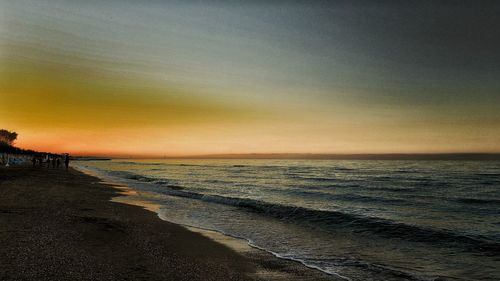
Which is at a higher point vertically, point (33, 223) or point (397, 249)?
point (33, 223)

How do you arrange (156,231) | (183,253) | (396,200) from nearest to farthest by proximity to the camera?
(183,253), (156,231), (396,200)

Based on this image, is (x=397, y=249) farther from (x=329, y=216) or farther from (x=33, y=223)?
(x=33, y=223)

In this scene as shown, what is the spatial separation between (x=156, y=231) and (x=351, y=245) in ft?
22.1

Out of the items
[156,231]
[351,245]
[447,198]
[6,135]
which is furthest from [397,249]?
[6,135]

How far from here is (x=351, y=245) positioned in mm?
12523

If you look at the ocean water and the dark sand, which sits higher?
the dark sand

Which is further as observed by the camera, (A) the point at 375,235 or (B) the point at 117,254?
(A) the point at 375,235

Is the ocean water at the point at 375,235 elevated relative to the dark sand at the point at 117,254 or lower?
lower

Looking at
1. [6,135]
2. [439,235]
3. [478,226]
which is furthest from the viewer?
[6,135]

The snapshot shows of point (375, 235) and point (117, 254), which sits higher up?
point (117, 254)

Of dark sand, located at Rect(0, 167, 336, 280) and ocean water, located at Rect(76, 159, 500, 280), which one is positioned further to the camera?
ocean water, located at Rect(76, 159, 500, 280)

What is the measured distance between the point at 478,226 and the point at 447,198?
12.9 m

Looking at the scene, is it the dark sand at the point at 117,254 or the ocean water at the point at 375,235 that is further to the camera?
the ocean water at the point at 375,235

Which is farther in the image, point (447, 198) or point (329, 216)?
point (447, 198)
